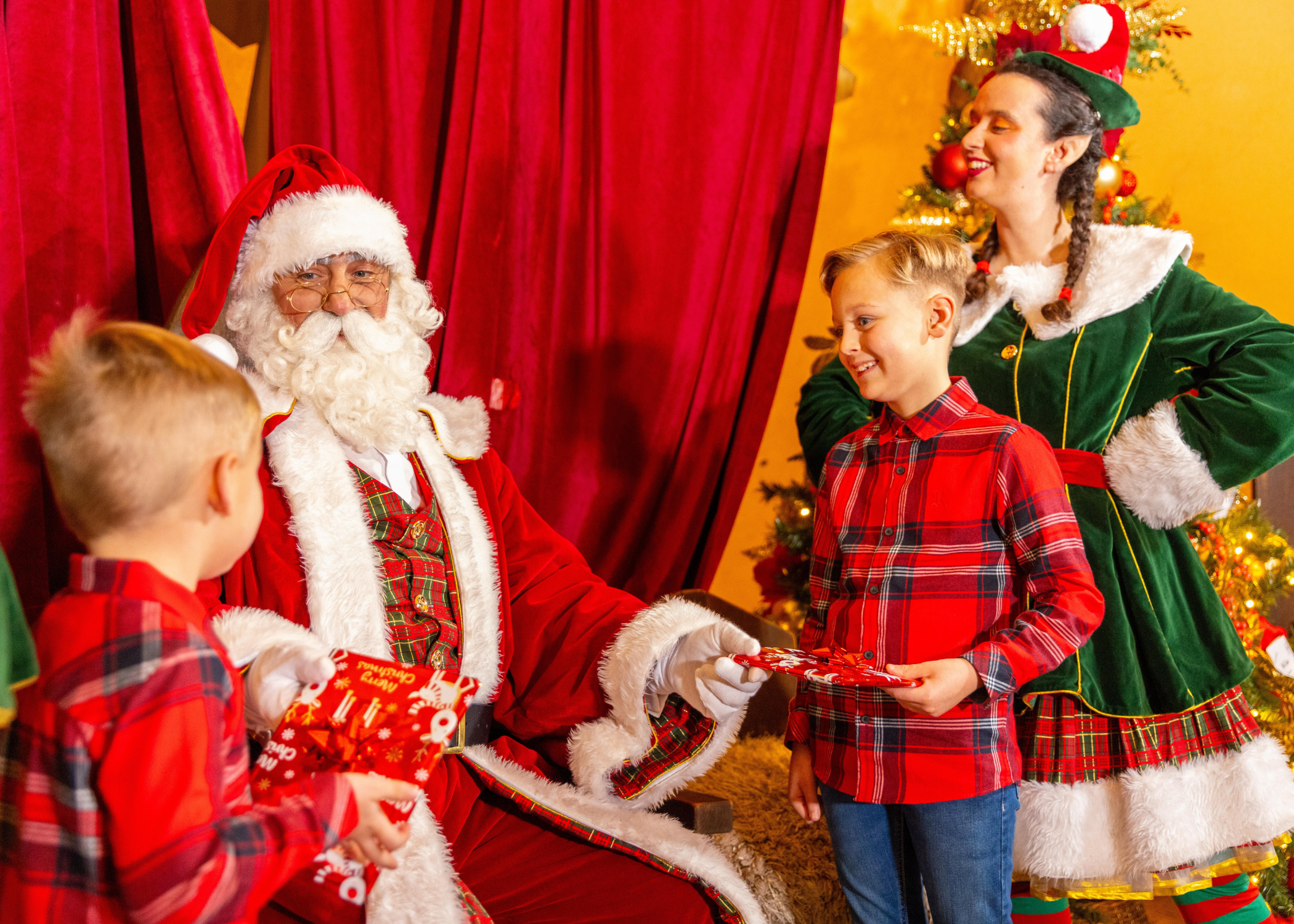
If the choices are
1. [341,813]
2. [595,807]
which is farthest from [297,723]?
[595,807]

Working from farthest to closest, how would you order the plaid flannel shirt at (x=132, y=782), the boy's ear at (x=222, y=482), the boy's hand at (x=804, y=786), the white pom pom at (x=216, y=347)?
the boy's hand at (x=804, y=786)
the white pom pom at (x=216, y=347)
the boy's ear at (x=222, y=482)
the plaid flannel shirt at (x=132, y=782)

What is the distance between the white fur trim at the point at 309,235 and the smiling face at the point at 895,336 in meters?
1.04

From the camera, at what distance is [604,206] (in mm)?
3102

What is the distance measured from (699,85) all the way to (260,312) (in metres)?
1.74

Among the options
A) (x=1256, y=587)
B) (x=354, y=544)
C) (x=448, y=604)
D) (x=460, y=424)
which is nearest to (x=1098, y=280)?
(x=460, y=424)

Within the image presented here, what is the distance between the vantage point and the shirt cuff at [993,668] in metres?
1.63

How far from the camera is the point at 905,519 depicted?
71.1 inches

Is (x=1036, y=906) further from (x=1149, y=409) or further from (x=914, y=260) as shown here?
(x=914, y=260)

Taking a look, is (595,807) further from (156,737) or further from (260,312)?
(260,312)

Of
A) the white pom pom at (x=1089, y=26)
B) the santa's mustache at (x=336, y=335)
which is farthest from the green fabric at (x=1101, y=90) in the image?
the santa's mustache at (x=336, y=335)

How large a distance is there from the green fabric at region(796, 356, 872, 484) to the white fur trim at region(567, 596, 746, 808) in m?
0.63

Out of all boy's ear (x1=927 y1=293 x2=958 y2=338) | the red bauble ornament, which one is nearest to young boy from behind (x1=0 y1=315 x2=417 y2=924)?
boy's ear (x1=927 y1=293 x2=958 y2=338)

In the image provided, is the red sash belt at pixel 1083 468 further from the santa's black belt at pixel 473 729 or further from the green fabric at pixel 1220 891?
the santa's black belt at pixel 473 729

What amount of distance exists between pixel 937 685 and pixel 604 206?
1983mm
